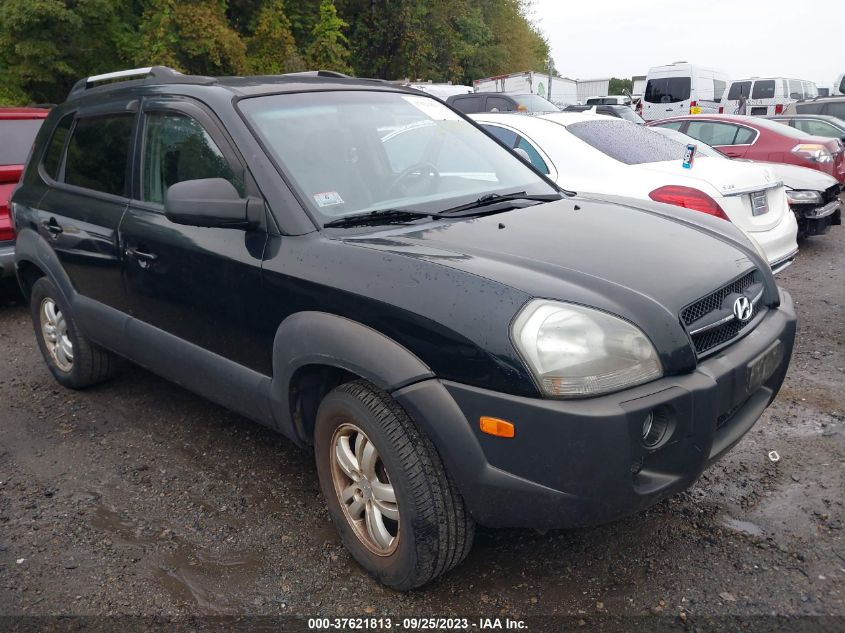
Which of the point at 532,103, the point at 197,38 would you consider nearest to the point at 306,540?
the point at 532,103

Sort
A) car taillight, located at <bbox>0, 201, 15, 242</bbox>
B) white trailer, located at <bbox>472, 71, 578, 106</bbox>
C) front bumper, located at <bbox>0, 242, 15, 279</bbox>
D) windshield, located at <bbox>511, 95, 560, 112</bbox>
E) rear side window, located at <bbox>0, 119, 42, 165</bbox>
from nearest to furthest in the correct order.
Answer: front bumper, located at <bbox>0, 242, 15, 279</bbox> → car taillight, located at <bbox>0, 201, 15, 242</bbox> → rear side window, located at <bbox>0, 119, 42, 165</bbox> → windshield, located at <bbox>511, 95, 560, 112</bbox> → white trailer, located at <bbox>472, 71, 578, 106</bbox>

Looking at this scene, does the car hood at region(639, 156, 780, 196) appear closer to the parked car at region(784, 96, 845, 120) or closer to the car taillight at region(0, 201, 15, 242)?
the car taillight at region(0, 201, 15, 242)

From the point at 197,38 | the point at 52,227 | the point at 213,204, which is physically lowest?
the point at 52,227

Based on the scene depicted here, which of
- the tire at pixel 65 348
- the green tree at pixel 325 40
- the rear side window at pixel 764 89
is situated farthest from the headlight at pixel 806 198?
the green tree at pixel 325 40

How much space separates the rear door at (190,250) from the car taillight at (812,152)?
9073mm

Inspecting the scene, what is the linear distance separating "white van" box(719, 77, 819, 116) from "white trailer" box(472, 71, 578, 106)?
20.4ft

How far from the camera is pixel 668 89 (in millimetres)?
23438

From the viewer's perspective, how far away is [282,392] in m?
2.81

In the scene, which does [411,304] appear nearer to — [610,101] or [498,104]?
[498,104]

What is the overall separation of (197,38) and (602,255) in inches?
747

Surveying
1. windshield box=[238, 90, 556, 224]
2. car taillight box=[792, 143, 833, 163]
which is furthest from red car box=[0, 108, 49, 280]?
car taillight box=[792, 143, 833, 163]

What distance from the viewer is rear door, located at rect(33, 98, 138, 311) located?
3.67m

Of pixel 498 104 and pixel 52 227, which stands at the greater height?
pixel 52 227

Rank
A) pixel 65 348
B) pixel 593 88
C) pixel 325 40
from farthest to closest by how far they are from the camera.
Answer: pixel 593 88
pixel 325 40
pixel 65 348
